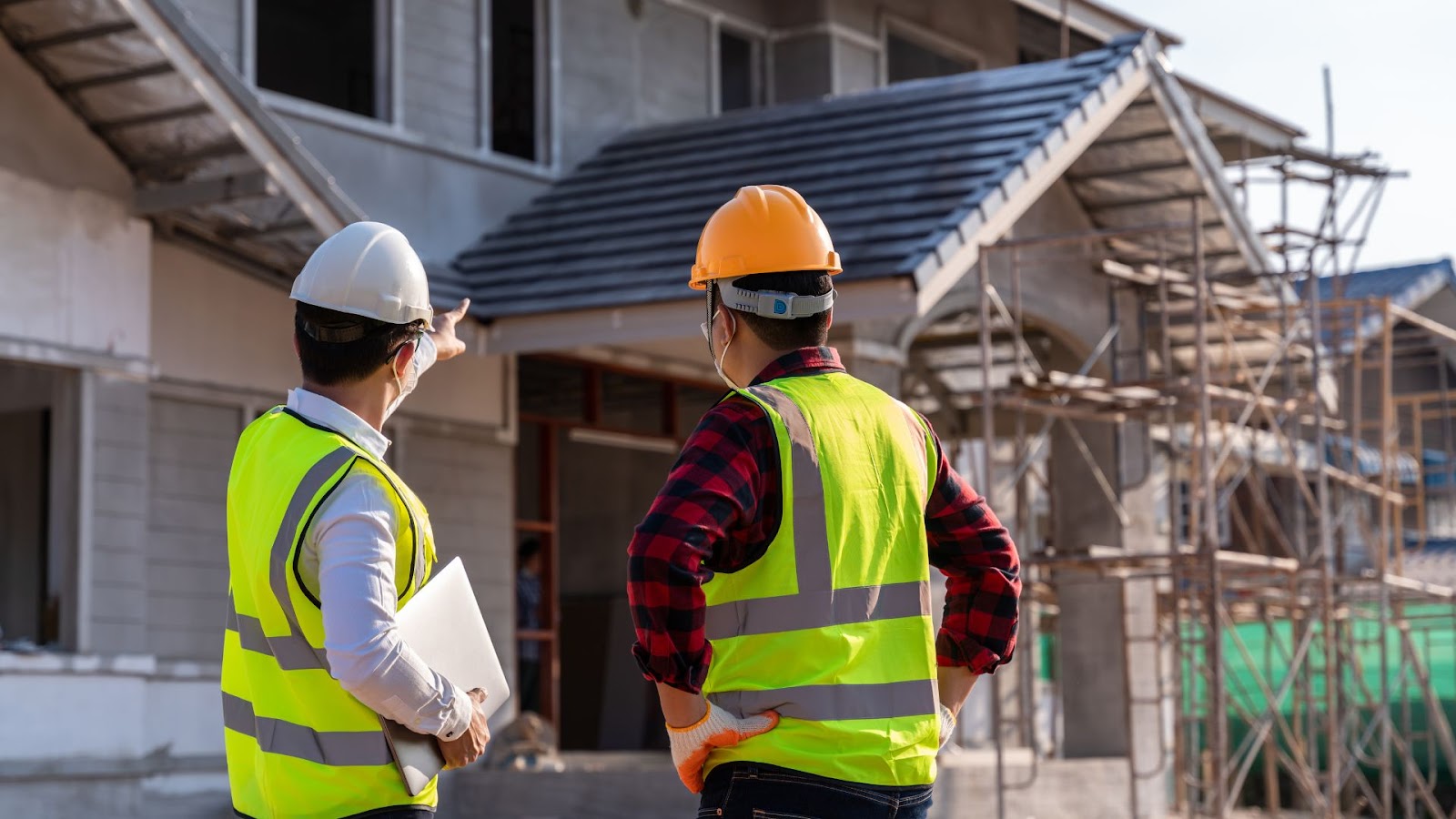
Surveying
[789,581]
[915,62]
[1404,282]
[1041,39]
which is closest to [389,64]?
[915,62]

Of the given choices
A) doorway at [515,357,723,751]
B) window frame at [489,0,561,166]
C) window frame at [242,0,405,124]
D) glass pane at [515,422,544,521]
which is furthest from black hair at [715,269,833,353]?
glass pane at [515,422,544,521]

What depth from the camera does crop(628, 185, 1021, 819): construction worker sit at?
3.40 m

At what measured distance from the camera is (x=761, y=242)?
3.77 meters

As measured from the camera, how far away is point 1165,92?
14789 millimetres

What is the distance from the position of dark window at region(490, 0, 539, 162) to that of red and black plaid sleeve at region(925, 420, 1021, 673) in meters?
12.7

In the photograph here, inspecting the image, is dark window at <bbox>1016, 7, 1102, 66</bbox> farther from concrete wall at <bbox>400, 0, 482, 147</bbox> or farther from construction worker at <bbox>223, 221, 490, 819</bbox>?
construction worker at <bbox>223, 221, 490, 819</bbox>

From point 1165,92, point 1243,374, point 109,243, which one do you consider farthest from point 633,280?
point 1243,374

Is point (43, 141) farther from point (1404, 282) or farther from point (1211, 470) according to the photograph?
point (1404, 282)

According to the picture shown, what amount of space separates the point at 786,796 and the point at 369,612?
780 millimetres

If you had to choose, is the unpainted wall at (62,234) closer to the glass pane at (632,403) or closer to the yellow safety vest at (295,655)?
the glass pane at (632,403)

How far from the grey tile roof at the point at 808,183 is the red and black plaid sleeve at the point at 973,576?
26.5 feet

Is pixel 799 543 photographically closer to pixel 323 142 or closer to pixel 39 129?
pixel 39 129

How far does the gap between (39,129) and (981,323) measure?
6.16m

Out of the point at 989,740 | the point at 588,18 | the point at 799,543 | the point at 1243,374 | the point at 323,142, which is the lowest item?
the point at 989,740
